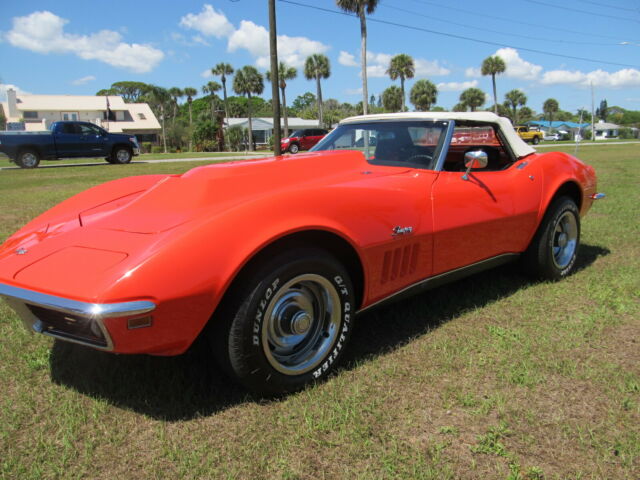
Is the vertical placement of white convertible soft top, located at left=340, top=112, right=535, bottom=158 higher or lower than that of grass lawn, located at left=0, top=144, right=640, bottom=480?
higher

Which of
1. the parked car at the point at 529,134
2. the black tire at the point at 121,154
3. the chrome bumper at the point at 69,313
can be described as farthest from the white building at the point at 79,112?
the chrome bumper at the point at 69,313

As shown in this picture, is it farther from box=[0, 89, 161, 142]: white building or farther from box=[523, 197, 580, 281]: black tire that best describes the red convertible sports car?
box=[0, 89, 161, 142]: white building

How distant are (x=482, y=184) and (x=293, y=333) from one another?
1671 millimetres

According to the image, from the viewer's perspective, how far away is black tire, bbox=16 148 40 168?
16.3m

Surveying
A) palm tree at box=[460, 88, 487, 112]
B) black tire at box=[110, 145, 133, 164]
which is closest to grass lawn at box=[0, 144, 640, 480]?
black tire at box=[110, 145, 133, 164]

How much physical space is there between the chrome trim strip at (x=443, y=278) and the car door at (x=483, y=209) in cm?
3

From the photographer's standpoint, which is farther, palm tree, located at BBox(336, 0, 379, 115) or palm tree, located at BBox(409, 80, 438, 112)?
palm tree, located at BBox(409, 80, 438, 112)

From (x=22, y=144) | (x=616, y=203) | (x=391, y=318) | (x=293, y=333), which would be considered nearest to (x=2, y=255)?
(x=293, y=333)

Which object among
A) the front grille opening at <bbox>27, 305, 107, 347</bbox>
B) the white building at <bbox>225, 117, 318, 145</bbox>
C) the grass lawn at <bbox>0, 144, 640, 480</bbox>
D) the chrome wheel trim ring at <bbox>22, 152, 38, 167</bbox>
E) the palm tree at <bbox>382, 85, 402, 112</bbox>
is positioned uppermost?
the palm tree at <bbox>382, 85, 402, 112</bbox>

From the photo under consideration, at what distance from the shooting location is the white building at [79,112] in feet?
153

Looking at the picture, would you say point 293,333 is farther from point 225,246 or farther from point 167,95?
point 167,95

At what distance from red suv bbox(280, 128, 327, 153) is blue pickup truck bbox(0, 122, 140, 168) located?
11347 millimetres

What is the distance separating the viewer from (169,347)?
1.94 metres

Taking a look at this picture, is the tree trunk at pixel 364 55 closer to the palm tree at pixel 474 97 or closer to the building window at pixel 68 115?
the building window at pixel 68 115
